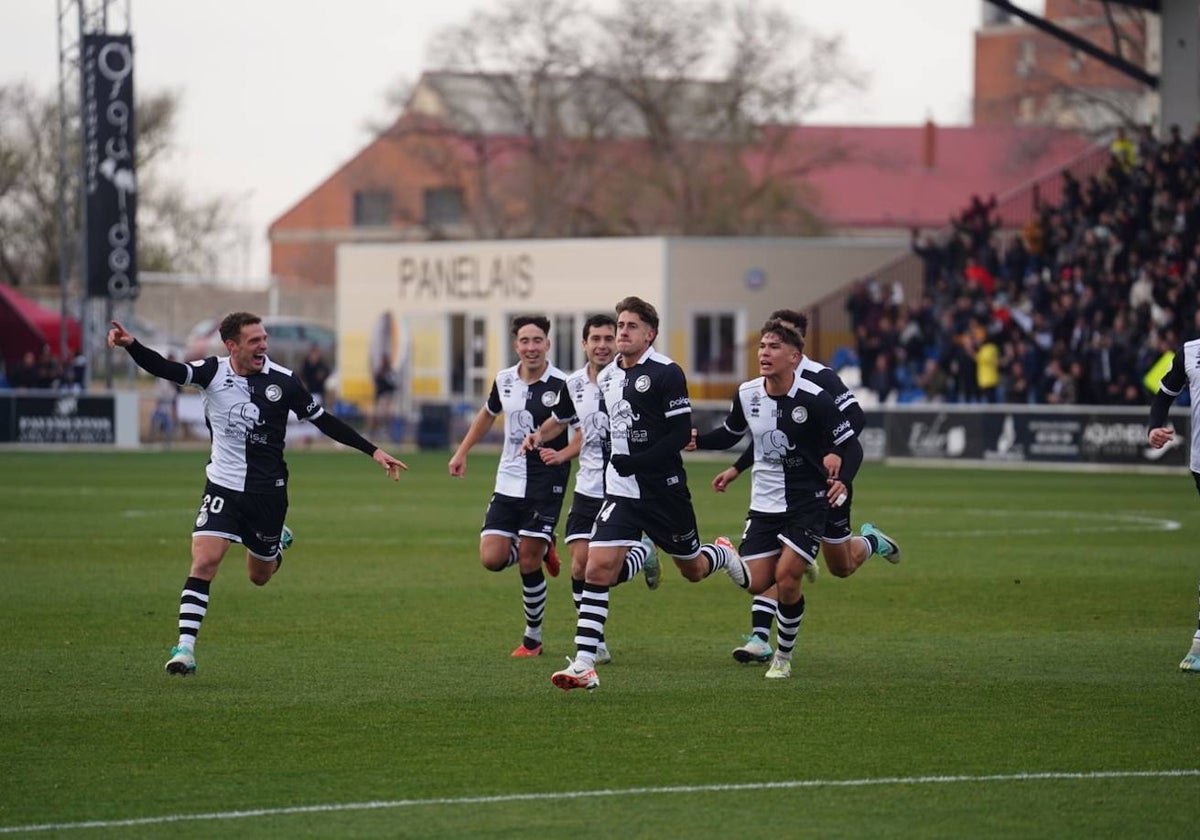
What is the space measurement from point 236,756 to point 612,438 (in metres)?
3.24

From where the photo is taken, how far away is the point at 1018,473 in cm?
3472

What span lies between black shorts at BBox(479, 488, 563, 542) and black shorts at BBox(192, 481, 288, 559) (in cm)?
150

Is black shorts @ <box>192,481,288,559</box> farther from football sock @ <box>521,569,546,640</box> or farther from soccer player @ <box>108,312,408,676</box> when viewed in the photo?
football sock @ <box>521,569,546,640</box>

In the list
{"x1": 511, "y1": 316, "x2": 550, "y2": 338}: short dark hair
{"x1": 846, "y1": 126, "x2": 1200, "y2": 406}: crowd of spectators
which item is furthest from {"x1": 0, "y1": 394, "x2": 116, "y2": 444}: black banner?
{"x1": 511, "y1": 316, "x2": 550, "y2": 338}: short dark hair

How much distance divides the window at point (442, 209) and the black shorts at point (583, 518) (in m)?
62.5

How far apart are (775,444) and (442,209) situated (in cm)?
6685

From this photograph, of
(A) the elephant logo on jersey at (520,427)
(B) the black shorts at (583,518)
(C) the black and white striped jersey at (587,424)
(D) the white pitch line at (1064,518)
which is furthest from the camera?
(D) the white pitch line at (1064,518)

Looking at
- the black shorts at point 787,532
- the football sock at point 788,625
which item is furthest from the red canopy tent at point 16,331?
the football sock at point 788,625

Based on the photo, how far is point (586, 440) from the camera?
42.5 feet

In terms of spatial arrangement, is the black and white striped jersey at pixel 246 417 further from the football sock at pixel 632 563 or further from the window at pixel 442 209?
the window at pixel 442 209

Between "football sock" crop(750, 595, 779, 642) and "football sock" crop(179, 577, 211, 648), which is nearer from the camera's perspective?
"football sock" crop(179, 577, 211, 648)

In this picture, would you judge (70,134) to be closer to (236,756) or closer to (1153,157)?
(1153,157)

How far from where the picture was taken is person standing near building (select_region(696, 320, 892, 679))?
457 inches

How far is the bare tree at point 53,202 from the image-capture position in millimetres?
66250
